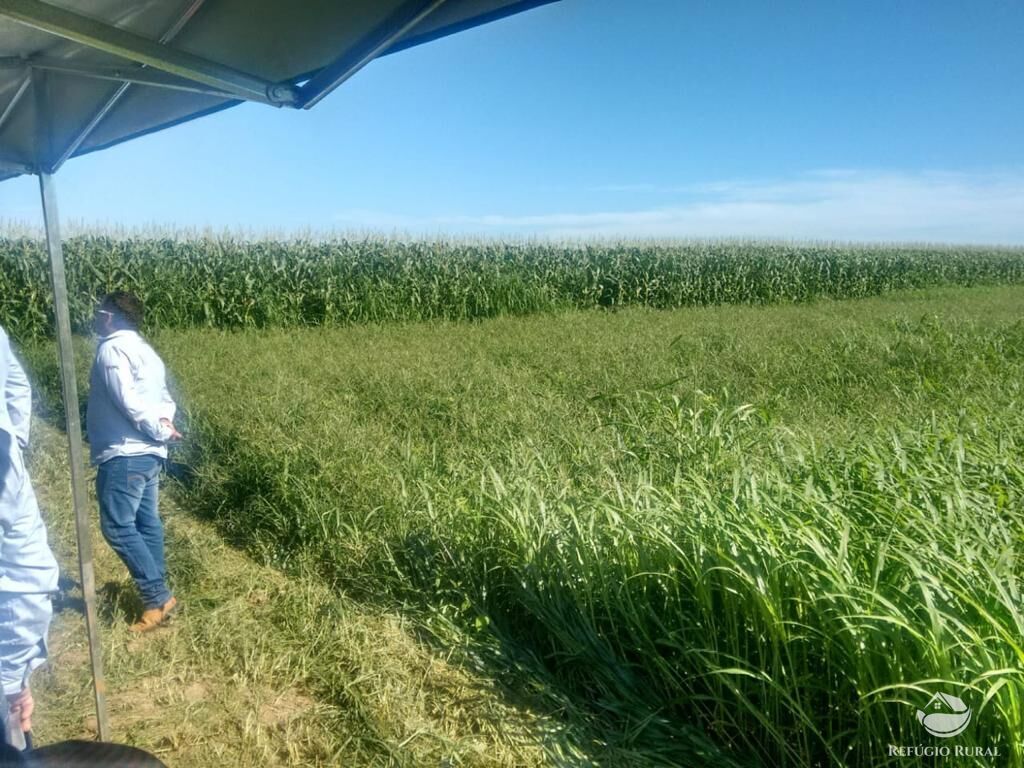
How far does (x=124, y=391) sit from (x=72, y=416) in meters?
1.14

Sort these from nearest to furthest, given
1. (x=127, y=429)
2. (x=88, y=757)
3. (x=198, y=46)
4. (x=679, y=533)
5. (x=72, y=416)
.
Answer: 1. (x=88, y=757)
2. (x=198, y=46)
3. (x=72, y=416)
4. (x=679, y=533)
5. (x=127, y=429)

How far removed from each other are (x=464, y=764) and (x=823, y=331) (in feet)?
37.4

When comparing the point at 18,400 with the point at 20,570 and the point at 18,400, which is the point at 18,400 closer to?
the point at 18,400

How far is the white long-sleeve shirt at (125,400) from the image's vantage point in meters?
3.87

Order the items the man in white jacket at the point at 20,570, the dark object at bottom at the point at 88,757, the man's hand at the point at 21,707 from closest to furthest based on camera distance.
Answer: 1. the dark object at bottom at the point at 88,757
2. the man in white jacket at the point at 20,570
3. the man's hand at the point at 21,707

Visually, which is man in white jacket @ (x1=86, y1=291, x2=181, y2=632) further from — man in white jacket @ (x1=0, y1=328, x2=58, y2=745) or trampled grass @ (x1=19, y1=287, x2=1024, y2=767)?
man in white jacket @ (x1=0, y1=328, x2=58, y2=745)

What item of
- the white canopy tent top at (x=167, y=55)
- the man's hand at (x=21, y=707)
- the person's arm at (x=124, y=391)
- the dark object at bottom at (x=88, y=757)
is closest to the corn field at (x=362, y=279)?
the person's arm at (x=124, y=391)

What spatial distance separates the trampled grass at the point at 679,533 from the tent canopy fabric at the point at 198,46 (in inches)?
83.8

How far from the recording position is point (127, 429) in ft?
13.1

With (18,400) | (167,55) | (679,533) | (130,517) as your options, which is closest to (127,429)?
(130,517)

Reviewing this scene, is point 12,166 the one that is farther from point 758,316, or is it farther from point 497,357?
point 758,316

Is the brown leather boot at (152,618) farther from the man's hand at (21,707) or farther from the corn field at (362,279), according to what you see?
the corn field at (362,279)

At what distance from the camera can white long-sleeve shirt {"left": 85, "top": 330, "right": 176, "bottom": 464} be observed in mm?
3867

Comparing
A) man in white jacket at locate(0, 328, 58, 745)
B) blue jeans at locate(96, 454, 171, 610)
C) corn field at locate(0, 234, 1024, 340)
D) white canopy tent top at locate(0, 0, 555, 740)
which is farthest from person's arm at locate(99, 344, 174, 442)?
corn field at locate(0, 234, 1024, 340)
